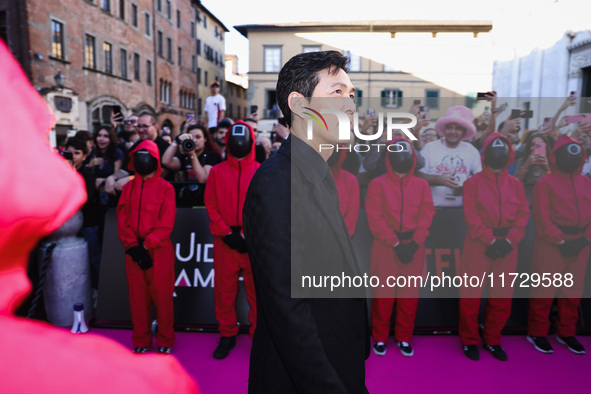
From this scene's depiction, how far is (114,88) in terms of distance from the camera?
21000 millimetres

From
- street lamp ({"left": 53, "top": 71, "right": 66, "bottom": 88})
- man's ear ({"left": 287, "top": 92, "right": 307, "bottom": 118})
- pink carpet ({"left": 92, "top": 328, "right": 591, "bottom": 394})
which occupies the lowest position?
pink carpet ({"left": 92, "top": 328, "right": 591, "bottom": 394})

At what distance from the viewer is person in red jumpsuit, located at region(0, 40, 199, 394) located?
431mm

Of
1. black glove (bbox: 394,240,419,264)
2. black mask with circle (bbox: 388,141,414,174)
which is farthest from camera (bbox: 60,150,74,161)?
black glove (bbox: 394,240,419,264)

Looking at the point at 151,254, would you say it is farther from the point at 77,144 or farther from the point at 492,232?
the point at 492,232

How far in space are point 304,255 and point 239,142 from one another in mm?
2593

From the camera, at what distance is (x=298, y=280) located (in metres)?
1.24

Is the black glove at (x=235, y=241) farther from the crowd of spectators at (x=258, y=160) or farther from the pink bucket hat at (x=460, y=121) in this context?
the pink bucket hat at (x=460, y=121)

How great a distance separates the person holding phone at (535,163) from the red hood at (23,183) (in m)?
5.71

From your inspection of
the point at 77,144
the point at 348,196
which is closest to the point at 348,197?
the point at 348,196

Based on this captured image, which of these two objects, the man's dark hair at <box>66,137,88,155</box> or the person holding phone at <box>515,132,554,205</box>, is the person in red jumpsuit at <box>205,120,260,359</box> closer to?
the man's dark hair at <box>66,137,88,155</box>

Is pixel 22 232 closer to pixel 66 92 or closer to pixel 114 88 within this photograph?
pixel 66 92

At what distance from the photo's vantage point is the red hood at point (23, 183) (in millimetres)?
426

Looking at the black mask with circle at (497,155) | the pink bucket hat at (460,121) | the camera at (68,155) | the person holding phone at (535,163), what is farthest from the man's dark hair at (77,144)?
the person holding phone at (535,163)

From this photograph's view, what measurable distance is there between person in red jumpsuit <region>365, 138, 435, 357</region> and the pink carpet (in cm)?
24
